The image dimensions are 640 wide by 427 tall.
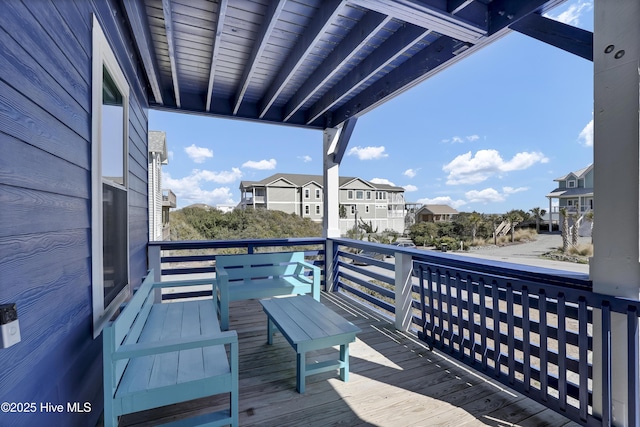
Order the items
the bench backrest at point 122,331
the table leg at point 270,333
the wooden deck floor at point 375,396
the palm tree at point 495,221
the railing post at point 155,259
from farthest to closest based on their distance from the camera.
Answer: the palm tree at point 495,221 → the railing post at point 155,259 → the table leg at point 270,333 → the wooden deck floor at point 375,396 → the bench backrest at point 122,331

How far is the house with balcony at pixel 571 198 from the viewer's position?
203cm

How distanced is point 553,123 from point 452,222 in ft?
10.7

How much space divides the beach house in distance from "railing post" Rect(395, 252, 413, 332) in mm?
15329

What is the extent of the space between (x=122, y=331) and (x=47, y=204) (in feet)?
2.51

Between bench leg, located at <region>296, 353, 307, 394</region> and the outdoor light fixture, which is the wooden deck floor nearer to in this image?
bench leg, located at <region>296, 353, 307, 394</region>

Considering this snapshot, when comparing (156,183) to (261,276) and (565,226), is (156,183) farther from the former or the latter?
(565,226)

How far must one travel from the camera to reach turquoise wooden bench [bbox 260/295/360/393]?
76.7 inches

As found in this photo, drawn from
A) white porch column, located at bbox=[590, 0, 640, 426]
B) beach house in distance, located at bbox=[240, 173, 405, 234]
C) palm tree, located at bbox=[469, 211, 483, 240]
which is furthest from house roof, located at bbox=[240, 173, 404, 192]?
white porch column, located at bbox=[590, 0, 640, 426]

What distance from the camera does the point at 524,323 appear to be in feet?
6.10

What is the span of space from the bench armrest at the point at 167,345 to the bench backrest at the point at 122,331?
39 millimetres

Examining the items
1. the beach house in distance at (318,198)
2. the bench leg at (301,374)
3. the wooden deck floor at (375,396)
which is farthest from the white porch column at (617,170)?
the beach house in distance at (318,198)

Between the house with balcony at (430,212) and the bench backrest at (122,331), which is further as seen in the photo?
the house with balcony at (430,212)

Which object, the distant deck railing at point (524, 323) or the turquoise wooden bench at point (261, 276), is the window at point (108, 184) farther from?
the distant deck railing at point (524, 323)

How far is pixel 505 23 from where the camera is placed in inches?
76.3
